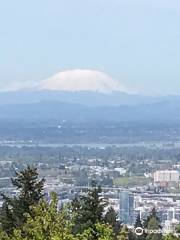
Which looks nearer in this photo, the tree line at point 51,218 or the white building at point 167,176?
the tree line at point 51,218

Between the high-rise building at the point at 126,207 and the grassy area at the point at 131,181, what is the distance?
1405 centimetres

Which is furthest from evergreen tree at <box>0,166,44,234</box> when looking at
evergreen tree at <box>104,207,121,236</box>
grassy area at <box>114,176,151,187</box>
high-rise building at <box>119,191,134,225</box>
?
grassy area at <box>114,176,151,187</box>

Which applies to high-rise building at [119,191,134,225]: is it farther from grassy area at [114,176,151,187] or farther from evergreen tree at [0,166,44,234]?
evergreen tree at [0,166,44,234]

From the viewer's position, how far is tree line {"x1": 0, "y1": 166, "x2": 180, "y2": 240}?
365 inches

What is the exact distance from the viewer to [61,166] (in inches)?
3666

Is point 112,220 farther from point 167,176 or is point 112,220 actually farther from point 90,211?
point 167,176

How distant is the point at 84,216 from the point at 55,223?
6.27ft

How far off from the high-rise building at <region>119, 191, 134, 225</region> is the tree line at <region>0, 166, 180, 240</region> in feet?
116

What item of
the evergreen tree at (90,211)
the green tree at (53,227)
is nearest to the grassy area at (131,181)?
the evergreen tree at (90,211)

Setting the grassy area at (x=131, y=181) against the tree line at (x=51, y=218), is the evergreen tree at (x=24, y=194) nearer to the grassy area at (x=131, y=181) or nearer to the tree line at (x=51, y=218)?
the tree line at (x=51, y=218)

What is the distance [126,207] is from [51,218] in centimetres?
4730

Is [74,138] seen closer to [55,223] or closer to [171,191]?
[171,191]

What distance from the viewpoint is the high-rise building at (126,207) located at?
49978 mm

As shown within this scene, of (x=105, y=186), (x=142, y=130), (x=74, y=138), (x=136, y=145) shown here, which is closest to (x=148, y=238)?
(x=105, y=186)
